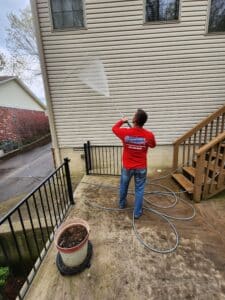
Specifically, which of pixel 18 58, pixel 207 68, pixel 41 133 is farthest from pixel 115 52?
pixel 18 58

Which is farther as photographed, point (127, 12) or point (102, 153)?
point (102, 153)

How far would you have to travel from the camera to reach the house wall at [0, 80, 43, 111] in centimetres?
1209

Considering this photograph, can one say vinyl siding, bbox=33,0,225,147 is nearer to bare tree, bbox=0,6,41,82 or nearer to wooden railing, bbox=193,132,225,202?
wooden railing, bbox=193,132,225,202

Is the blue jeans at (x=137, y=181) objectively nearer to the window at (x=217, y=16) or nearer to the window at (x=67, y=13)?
the window at (x=67, y=13)

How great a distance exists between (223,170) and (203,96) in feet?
7.42

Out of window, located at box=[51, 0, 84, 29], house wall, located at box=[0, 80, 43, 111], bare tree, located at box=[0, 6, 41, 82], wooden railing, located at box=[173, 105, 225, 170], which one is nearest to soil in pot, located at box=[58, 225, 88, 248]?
wooden railing, located at box=[173, 105, 225, 170]

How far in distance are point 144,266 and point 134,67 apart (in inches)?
166

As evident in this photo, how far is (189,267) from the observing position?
1910 millimetres

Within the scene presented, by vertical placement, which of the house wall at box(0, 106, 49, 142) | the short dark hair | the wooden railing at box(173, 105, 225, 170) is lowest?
the house wall at box(0, 106, 49, 142)

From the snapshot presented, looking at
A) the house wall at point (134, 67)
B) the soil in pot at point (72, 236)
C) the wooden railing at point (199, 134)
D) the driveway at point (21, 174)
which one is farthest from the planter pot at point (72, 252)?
the driveway at point (21, 174)

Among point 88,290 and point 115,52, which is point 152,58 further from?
point 88,290

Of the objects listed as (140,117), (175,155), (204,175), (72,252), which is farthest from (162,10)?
(72,252)

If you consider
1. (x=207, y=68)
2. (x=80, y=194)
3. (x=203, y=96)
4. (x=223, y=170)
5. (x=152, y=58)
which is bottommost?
(x=80, y=194)

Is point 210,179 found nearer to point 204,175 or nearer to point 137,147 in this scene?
point 204,175
